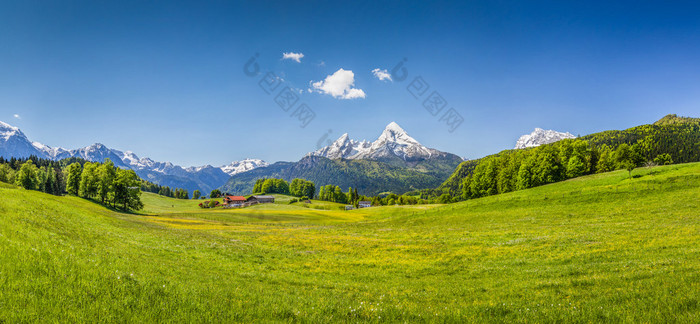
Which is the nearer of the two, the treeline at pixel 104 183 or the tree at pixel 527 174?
the treeline at pixel 104 183

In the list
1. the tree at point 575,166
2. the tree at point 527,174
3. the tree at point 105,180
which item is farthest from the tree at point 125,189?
the tree at point 575,166

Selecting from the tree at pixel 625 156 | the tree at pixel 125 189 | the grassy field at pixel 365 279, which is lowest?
the grassy field at pixel 365 279

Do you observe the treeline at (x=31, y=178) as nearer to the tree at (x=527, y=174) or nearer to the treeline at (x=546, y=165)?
the treeline at (x=546, y=165)

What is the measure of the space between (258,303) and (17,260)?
24.1 ft

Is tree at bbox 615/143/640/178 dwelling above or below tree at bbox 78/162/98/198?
above

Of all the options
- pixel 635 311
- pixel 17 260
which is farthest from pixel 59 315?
pixel 635 311

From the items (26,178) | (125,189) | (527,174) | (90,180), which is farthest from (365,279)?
(26,178)

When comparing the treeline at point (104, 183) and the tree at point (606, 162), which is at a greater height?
the tree at point (606, 162)

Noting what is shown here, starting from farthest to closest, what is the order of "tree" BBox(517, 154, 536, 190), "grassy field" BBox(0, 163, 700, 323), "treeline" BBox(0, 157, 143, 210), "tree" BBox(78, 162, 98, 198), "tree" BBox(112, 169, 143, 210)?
"tree" BBox(78, 162, 98, 198) < "tree" BBox(517, 154, 536, 190) < "tree" BBox(112, 169, 143, 210) < "treeline" BBox(0, 157, 143, 210) < "grassy field" BBox(0, 163, 700, 323)

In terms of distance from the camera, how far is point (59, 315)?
6.86 meters

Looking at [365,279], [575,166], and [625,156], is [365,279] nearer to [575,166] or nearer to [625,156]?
[575,166]

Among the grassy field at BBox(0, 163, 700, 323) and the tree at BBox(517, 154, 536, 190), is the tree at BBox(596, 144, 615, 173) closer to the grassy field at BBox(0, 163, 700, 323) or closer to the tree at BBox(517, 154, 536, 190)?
the tree at BBox(517, 154, 536, 190)

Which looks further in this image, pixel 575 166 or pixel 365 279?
pixel 575 166

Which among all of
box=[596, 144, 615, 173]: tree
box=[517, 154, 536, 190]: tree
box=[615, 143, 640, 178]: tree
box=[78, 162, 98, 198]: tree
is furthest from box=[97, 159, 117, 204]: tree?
box=[596, 144, 615, 173]: tree
